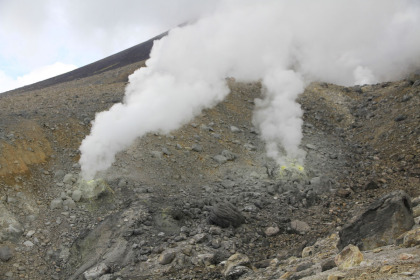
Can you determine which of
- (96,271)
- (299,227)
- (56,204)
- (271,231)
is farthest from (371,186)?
(56,204)

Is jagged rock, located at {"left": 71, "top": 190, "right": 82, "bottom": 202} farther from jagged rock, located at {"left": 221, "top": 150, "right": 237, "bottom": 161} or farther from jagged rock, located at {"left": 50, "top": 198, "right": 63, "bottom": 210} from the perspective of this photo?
jagged rock, located at {"left": 221, "top": 150, "right": 237, "bottom": 161}

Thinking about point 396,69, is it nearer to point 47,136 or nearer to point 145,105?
point 145,105

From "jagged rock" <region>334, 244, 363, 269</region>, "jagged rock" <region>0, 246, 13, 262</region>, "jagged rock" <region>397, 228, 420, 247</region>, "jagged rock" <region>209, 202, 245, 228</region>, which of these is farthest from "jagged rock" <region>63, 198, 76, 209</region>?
"jagged rock" <region>397, 228, 420, 247</region>

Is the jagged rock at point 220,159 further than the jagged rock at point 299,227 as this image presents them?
Yes

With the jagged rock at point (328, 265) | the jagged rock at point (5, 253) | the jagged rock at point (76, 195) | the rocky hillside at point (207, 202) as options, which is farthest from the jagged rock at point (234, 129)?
the jagged rock at point (328, 265)

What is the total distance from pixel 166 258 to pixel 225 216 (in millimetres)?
1988

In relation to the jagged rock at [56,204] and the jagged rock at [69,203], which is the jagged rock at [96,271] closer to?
the jagged rock at [69,203]

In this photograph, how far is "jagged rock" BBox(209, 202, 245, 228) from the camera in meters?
9.06

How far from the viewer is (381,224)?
6.33 meters

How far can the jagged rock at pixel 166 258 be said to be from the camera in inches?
307

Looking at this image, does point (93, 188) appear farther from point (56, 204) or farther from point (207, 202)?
point (207, 202)

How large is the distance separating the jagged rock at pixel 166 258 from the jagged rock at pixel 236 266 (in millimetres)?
1249

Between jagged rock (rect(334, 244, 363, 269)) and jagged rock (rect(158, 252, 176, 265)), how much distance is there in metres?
3.80

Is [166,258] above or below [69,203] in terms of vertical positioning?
below
